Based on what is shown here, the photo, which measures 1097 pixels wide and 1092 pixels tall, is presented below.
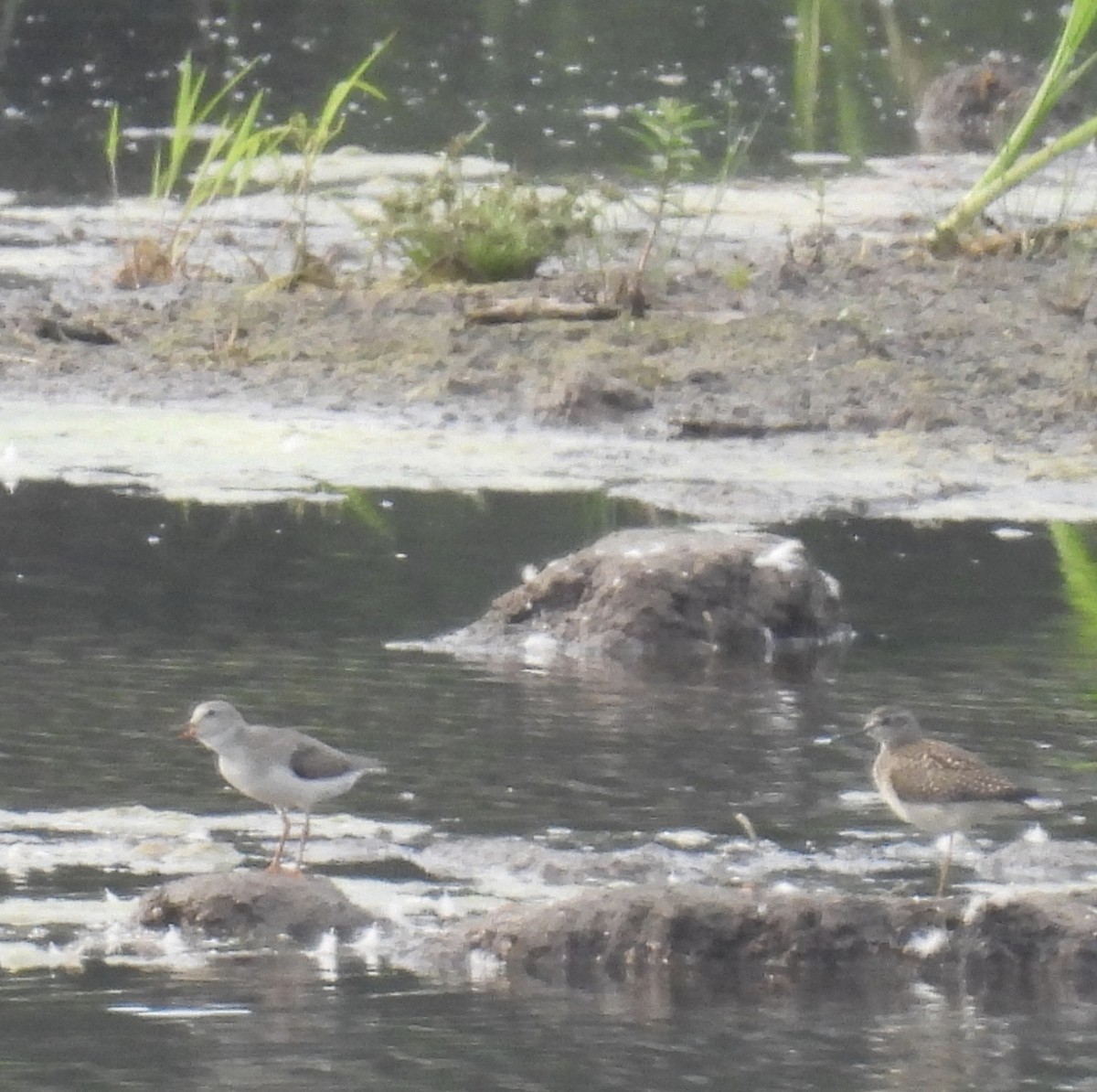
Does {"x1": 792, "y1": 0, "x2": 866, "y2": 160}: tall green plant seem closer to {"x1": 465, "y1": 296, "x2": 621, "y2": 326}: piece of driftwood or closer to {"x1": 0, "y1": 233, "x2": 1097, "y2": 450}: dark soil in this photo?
{"x1": 0, "y1": 233, "x2": 1097, "y2": 450}: dark soil

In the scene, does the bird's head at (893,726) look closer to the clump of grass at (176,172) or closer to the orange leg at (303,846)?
the orange leg at (303,846)

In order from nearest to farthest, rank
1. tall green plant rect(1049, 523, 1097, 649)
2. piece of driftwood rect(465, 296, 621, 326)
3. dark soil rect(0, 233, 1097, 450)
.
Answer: tall green plant rect(1049, 523, 1097, 649)
dark soil rect(0, 233, 1097, 450)
piece of driftwood rect(465, 296, 621, 326)

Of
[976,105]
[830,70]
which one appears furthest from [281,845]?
[830,70]

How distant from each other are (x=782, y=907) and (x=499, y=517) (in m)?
5.01

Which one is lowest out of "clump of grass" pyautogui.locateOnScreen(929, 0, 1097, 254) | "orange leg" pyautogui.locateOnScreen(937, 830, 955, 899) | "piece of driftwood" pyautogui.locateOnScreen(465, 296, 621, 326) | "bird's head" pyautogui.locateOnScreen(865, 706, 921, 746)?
"orange leg" pyautogui.locateOnScreen(937, 830, 955, 899)

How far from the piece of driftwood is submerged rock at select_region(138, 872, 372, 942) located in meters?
7.84

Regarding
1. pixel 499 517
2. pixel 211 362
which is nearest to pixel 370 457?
pixel 499 517

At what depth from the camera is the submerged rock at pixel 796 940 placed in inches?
218

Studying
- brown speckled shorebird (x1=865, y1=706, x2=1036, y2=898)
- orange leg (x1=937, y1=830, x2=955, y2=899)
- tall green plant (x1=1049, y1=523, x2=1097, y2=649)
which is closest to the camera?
orange leg (x1=937, y1=830, x2=955, y2=899)

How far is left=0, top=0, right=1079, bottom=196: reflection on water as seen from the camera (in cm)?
2086

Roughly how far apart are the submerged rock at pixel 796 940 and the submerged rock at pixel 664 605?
313 cm

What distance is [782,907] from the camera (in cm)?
556

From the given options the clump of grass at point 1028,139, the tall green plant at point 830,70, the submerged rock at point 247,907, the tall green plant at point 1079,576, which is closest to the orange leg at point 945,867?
the submerged rock at point 247,907

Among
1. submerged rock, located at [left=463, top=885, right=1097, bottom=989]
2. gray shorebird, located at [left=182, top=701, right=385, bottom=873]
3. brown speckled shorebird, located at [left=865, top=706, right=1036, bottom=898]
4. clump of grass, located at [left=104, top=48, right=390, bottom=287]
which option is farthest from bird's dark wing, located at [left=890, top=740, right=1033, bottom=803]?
clump of grass, located at [left=104, top=48, right=390, bottom=287]
